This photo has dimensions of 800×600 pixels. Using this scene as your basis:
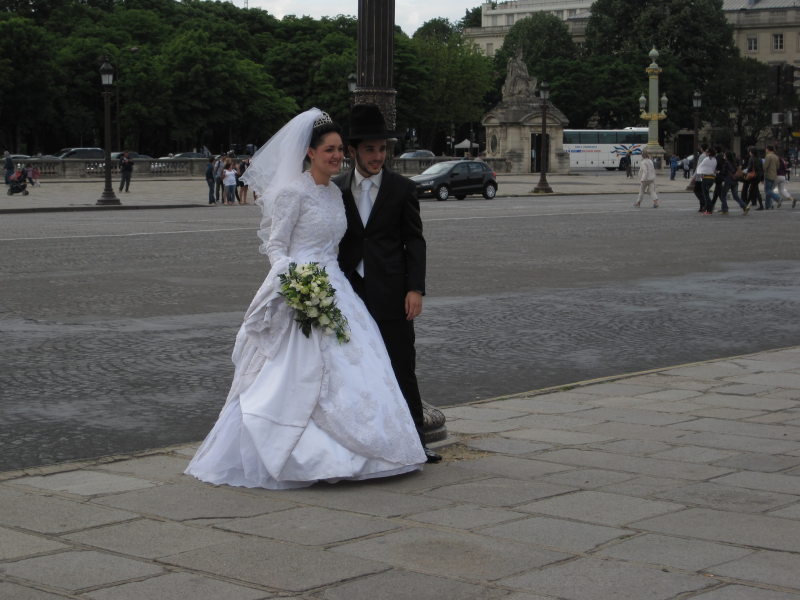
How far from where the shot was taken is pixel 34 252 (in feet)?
66.7

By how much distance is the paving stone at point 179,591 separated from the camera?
4.23 metres

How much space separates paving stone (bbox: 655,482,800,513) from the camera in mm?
5445

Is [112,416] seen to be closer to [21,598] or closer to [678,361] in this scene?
[21,598]

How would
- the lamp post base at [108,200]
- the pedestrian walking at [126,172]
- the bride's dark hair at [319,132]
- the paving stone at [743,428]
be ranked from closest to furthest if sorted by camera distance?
the bride's dark hair at [319,132], the paving stone at [743,428], the lamp post base at [108,200], the pedestrian walking at [126,172]

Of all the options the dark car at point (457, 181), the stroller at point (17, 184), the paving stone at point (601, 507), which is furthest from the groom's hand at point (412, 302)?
the stroller at point (17, 184)

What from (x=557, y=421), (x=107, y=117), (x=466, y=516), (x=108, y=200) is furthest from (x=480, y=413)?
(x=108, y=200)

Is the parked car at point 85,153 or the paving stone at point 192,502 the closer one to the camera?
the paving stone at point 192,502

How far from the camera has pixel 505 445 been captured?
22.3 ft

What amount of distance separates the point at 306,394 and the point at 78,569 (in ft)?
5.43

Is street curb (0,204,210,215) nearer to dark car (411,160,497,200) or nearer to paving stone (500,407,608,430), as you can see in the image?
dark car (411,160,497,200)

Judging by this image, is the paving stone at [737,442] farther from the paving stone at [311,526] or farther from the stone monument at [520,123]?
the stone monument at [520,123]

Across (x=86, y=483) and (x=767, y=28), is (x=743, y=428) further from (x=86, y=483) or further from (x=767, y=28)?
(x=767, y=28)

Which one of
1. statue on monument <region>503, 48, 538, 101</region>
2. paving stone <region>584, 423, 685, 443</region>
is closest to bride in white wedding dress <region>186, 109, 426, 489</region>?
paving stone <region>584, 423, 685, 443</region>

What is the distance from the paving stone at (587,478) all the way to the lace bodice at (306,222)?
150 centimetres
